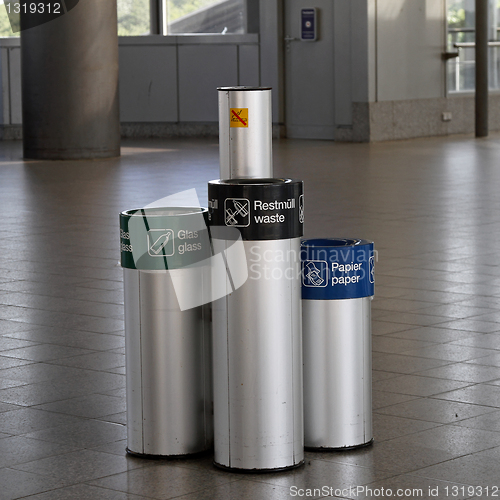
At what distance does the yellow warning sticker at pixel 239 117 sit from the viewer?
412 centimetres

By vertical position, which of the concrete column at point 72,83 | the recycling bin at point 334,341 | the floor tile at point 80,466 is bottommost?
the floor tile at point 80,466

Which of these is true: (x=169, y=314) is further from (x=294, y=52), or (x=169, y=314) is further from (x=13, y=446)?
(x=294, y=52)

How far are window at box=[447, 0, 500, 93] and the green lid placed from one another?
789 inches

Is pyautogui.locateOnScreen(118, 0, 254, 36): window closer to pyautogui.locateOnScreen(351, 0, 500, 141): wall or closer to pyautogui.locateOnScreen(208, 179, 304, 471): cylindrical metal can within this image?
pyautogui.locateOnScreen(351, 0, 500, 141): wall

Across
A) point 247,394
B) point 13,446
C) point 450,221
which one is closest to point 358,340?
point 247,394

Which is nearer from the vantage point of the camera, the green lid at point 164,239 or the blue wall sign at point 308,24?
the green lid at point 164,239

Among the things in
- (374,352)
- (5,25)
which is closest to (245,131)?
(374,352)

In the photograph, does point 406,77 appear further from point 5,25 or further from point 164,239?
point 164,239

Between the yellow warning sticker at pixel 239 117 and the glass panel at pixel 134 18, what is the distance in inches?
856

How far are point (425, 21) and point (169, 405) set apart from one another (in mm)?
19518

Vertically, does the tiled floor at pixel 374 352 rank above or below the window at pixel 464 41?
below

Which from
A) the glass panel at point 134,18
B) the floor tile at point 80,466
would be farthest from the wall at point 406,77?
the floor tile at point 80,466

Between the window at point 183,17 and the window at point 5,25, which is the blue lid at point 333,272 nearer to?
the window at point 5,25

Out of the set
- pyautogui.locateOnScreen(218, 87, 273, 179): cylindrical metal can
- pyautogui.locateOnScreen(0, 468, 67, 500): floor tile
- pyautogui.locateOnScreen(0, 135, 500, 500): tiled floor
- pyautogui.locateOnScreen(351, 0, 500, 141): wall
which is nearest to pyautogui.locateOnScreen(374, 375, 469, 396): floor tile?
pyautogui.locateOnScreen(0, 135, 500, 500): tiled floor
